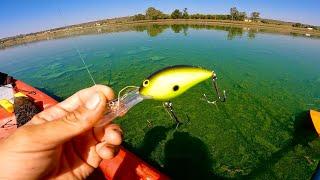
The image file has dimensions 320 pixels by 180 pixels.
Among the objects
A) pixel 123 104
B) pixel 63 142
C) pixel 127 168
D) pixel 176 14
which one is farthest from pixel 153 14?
pixel 63 142

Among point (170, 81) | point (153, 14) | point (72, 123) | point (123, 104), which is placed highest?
point (153, 14)

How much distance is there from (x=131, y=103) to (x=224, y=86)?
44.4 feet

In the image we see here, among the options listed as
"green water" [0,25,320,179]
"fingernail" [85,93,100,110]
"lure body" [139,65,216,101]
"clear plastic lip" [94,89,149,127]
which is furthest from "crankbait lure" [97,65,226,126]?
"green water" [0,25,320,179]

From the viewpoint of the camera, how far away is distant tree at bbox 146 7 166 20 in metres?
98.5

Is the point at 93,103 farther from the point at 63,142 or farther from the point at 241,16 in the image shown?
the point at 241,16

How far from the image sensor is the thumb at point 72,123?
2.41 meters

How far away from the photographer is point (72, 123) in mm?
2479

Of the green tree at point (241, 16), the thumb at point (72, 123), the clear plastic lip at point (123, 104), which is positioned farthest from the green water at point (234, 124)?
the green tree at point (241, 16)

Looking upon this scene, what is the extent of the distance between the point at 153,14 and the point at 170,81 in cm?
10353

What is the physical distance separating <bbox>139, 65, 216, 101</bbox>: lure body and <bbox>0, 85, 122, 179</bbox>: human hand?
536mm

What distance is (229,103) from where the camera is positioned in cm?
1286

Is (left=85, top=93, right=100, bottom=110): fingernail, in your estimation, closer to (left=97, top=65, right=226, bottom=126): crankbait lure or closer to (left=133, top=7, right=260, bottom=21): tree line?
(left=97, top=65, right=226, bottom=126): crankbait lure

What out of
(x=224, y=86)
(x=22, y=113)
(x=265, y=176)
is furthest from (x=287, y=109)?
(x=22, y=113)

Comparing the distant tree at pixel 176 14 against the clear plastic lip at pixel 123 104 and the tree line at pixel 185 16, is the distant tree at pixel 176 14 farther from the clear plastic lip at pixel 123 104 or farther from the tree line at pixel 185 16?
the clear plastic lip at pixel 123 104
